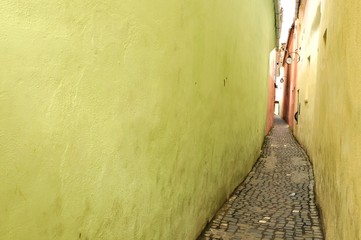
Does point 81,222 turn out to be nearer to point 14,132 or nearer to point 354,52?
point 14,132

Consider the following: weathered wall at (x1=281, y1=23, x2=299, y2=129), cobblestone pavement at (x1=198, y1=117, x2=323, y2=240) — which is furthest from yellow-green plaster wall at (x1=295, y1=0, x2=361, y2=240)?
weathered wall at (x1=281, y1=23, x2=299, y2=129)

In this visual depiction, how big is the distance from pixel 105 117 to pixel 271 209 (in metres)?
4.44

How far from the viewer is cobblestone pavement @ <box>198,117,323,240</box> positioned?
4.93 m

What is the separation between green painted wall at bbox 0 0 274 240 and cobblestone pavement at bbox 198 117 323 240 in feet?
1.95

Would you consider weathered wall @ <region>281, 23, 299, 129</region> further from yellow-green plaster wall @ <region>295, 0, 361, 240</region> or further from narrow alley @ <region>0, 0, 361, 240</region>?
yellow-green plaster wall @ <region>295, 0, 361, 240</region>

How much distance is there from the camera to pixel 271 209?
237 inches

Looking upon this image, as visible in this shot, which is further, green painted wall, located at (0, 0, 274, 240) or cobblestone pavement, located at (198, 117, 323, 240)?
cobblestone pavement, located at (198, 117, 323, 240)

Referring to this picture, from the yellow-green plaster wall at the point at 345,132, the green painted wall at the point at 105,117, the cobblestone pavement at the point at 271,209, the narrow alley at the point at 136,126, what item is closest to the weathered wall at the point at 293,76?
the cobblestone pavement at the point at 271,209

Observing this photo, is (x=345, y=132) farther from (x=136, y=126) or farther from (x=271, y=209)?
(x=271, y=209)

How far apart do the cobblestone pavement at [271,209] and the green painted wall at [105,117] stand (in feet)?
1.95

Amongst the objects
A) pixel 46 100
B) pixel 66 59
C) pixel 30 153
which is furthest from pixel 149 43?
pixel 30 153

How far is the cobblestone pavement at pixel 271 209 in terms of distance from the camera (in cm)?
493

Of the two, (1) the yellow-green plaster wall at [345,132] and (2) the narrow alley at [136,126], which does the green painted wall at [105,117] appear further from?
(1) the yellow-green plaster wall at [345,132]

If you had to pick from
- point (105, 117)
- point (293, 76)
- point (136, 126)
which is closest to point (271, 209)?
point (136, 126)
